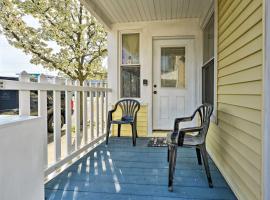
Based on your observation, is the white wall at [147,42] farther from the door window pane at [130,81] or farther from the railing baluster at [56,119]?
the railing baluster at [56,119]

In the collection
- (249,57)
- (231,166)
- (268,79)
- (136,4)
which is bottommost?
(231,166)

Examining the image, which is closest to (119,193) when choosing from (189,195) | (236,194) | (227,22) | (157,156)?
(189,195)

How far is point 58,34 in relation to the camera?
7934mm

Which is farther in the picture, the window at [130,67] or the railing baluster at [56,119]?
the window at [130,67]

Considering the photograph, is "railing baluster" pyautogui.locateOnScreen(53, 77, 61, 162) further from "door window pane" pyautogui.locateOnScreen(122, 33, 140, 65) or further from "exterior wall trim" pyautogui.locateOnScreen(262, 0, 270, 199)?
"door window pane" pyautogui.locateOnScreen(122, 33, 140, 65)

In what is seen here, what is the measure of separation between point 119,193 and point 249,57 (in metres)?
1.59

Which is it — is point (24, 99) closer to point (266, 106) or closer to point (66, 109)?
point (66, 109)

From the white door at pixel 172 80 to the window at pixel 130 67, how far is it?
1.23 ft

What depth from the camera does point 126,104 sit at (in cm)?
446

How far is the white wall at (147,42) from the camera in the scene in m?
4.44

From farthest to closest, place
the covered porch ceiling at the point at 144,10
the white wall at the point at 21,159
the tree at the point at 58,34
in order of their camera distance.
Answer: the tree at the point at 58,34 → the covered porch ceiling at the point at 144,10 → the white wall at the point at 21,159

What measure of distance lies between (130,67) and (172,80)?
2.99 ft

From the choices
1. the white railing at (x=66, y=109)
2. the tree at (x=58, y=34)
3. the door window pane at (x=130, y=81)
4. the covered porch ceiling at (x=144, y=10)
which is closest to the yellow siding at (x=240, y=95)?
the covered porch ceiling at (x=144, y=10)

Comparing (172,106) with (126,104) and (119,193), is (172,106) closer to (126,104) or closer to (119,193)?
(126,104)
